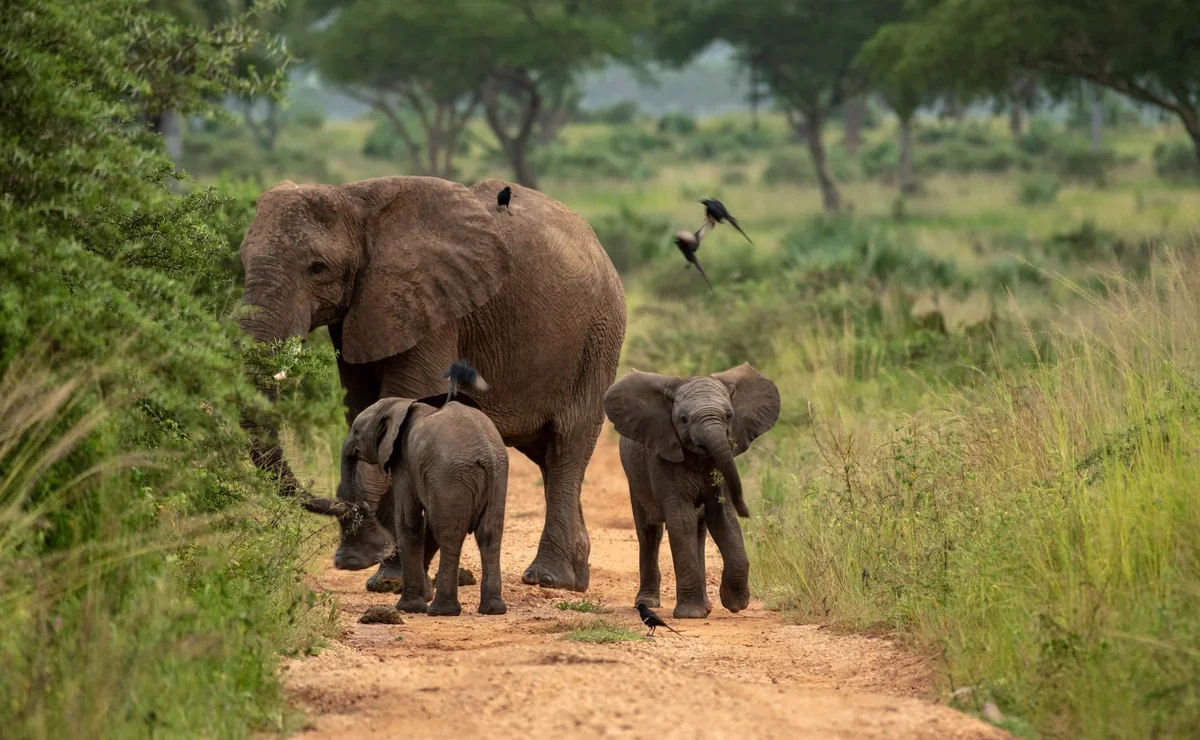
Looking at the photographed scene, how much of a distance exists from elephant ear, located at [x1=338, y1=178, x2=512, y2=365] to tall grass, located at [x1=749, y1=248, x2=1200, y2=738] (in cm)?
204

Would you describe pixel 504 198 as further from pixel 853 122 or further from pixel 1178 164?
pixel 853 122

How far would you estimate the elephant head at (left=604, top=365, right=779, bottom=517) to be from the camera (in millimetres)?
A: 8227

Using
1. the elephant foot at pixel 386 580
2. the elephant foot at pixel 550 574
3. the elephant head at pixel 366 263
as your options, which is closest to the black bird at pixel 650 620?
the elephant foot at pixel 550 574

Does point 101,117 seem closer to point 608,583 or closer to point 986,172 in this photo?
point 608,583

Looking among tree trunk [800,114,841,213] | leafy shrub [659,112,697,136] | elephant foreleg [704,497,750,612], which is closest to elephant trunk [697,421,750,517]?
elephant foreleg [704,497,750,612]

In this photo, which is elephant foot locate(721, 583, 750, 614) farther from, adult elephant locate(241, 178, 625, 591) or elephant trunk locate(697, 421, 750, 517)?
adult elephant locate(241, 178, 625, 591)

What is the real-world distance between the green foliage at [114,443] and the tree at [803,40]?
3249 centimetres

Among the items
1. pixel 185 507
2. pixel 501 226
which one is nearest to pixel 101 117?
pixel 185 507

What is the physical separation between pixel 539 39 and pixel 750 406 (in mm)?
30634

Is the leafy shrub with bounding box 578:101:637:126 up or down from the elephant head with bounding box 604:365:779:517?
up

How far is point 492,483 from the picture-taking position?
8.20 meters

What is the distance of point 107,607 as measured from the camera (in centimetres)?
552

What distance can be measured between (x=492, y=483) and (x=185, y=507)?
1.70m

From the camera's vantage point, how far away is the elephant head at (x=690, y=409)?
27.0 feet
